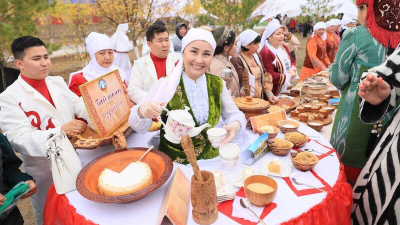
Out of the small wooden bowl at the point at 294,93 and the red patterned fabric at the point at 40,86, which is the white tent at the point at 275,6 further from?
the red patterned fabric at the point at 40,86

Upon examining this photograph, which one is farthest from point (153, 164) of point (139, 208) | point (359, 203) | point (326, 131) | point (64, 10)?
point (64, 10)

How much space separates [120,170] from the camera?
6.30 ft

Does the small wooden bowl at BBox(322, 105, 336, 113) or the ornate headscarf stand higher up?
the ornate headscarf

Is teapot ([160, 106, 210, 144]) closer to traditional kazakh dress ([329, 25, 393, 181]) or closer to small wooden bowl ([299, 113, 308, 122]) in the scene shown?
traditional kazakh dress ([329, 25, 393, 181])

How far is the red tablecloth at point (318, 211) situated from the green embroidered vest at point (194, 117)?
0.81 metres

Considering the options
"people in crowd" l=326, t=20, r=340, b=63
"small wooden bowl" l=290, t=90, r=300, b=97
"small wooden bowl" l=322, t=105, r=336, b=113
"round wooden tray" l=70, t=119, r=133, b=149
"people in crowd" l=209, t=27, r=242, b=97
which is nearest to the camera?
"round wooden tray" l=70, t=119, r=133, b=149

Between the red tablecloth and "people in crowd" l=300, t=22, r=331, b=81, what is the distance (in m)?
5.18

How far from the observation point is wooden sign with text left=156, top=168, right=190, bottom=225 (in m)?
1.41

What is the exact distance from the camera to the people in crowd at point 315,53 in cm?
655

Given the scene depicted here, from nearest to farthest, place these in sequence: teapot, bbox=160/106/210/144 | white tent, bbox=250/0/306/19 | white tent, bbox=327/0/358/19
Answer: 1. teapot, bbox=160/106/210/144
2. white tent, bbox=327/0/358/19
3. white tent, bbox=250/0/306/19

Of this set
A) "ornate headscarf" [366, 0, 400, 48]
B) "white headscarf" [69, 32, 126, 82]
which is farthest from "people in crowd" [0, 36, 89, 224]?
"ornate headscarf" [366, 0, 400, 48]

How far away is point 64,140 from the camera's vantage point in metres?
1.78

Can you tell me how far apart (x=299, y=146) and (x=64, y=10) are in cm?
899

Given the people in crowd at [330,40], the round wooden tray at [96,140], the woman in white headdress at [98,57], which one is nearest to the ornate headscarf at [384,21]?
the round wooden tray at [96,140]
